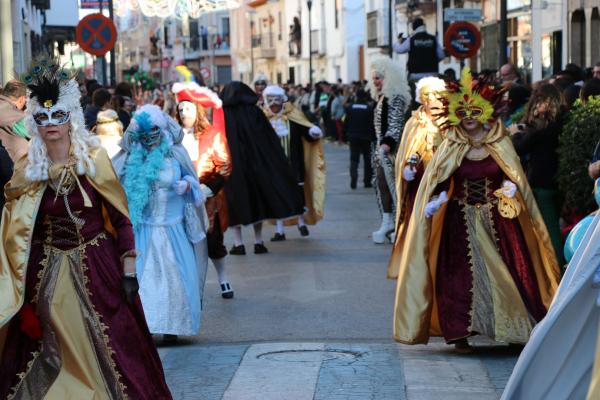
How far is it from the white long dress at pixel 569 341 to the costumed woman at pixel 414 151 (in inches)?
187

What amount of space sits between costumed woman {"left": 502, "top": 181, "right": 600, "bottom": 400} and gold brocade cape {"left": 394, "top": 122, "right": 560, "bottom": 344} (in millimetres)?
2918

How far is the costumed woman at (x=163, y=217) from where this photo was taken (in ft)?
29.8

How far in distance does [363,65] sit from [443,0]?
57.6 feet

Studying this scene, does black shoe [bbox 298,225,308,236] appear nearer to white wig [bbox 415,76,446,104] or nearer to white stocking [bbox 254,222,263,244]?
white stocking [bbox 254,222,263,244]

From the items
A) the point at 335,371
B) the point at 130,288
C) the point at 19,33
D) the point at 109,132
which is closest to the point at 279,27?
the point at 19,33

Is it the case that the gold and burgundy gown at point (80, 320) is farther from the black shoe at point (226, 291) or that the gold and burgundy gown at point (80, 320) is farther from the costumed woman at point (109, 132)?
the costumed woman at point (109, 132)

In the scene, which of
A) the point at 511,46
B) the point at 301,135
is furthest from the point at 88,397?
the point at 511,46

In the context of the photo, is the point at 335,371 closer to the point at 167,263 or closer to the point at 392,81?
the point at 167,263

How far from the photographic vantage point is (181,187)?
9.17 metres

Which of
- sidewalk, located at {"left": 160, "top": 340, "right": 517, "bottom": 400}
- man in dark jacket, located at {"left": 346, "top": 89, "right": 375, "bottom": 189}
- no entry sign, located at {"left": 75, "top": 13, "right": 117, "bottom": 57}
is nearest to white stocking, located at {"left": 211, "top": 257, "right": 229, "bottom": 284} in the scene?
sidewalk, located at {"left": 160, "top": 340, "right": 517, "bottom": 400}

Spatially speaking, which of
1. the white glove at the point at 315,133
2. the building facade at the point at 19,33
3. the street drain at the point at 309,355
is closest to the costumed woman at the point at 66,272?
the building facade at the point at 19,33

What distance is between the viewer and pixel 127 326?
6500 mm

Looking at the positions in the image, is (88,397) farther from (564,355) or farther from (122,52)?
(122,52)

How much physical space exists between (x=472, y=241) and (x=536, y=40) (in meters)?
22.9
